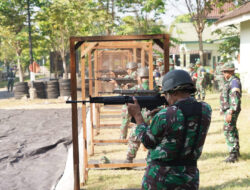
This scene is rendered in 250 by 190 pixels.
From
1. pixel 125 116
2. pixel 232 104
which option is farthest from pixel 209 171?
pixel 125 116

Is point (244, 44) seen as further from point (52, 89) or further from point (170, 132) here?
point (170, 132)

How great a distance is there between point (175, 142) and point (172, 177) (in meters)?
0.31

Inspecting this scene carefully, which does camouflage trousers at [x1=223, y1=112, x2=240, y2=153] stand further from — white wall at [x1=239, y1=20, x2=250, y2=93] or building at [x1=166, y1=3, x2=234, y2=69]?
building at [x1=166, y1=3, x2=234, y2=69]

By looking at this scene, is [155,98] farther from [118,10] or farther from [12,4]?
[12,4]

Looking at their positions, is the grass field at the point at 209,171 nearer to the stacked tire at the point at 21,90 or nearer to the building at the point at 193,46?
the stacked tire at the point at 21,90

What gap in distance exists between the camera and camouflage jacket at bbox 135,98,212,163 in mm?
2600

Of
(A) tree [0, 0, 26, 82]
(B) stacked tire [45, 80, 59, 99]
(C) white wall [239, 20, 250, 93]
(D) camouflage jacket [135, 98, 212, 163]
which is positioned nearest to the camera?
(D) camouflage jacket [135, 98, 212, 163]

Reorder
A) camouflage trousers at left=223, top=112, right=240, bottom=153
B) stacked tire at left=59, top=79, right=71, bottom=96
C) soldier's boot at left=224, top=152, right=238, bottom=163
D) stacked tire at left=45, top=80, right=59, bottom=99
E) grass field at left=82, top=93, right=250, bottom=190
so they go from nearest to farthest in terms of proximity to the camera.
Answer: grass field at left=82, top=93, right=250, bottom=190 → camouflage trousers at left=223, top=112, right=240, bottom=153 → soldier's boot at left=224, top=152, right=238, bottom=163 → stacked tire at left=59, top=79, right=71, bottom=96 → stacked tire at left=45, top=80, right=59, bottom=99

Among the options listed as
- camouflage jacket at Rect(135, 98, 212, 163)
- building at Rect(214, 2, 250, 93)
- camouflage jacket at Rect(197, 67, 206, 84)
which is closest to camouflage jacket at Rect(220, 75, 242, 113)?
camouflage jacket at Rect(135, 98, 212, 163)

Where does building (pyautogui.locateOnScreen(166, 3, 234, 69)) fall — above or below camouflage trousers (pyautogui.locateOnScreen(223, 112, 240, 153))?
above

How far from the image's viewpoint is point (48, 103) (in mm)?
17125

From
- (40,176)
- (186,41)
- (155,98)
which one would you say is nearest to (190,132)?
(155,98)

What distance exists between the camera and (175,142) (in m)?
2.65

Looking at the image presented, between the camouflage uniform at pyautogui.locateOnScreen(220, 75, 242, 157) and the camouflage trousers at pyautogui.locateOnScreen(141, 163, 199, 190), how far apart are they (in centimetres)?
332
